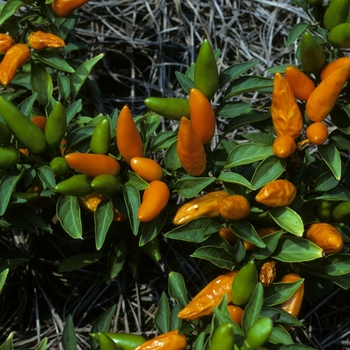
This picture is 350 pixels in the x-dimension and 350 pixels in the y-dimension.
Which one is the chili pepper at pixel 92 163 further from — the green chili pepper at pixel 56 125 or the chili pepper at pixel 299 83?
the chili pepper at pixel 299 83

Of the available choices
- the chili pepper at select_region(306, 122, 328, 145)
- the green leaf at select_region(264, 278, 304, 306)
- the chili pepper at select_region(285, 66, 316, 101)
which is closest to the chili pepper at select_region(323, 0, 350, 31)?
the chili pepper at select_region(285, 66, 316, 101)

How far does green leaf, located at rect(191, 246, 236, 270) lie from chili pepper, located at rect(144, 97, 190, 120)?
506 millimetres

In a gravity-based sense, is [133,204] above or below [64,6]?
below

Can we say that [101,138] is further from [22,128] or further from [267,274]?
[267,274]

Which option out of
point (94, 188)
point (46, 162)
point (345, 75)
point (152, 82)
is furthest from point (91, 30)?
point (345, 75)

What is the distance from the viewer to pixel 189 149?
189 cm

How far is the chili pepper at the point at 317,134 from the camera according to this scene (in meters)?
1.91

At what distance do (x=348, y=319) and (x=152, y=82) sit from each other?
1622 millimetres

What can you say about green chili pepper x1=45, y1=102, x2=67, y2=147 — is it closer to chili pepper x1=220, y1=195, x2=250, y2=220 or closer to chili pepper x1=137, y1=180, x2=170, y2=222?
chili pepper x1=137, y1=180, x2=170, y2=222

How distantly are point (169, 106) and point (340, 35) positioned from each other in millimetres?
657

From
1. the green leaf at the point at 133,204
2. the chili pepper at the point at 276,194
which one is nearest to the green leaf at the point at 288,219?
the chili pepper at the point at 276,194

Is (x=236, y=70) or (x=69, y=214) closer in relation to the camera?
(x=69, y=214)

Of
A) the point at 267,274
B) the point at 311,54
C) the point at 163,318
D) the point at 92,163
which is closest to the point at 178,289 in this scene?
the point at 163,318

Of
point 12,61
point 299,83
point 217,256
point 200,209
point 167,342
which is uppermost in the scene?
point 12,61
